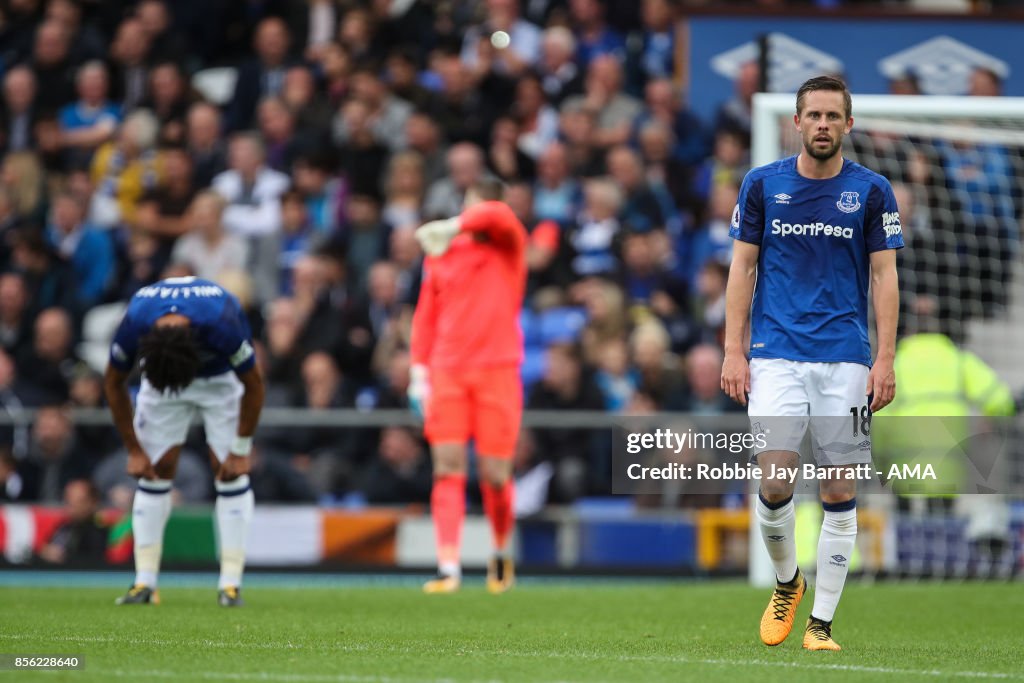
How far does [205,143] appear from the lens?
18531 millimetres

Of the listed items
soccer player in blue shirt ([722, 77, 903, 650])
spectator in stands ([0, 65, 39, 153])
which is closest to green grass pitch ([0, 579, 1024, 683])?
soccer player in blue shirt ([722, 77, 903, 650])

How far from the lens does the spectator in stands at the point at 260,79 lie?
19.1 metres

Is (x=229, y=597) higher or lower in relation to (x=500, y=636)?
lower

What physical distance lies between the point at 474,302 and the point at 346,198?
631 cm

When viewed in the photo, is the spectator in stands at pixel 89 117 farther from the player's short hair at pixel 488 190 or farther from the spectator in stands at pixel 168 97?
the player's short hair at pixel 488 190

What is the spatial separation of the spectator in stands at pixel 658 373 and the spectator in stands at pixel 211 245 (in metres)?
4.33

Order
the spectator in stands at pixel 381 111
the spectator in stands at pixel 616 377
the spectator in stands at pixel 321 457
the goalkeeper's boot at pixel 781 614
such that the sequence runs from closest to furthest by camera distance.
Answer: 1. the goalkeeper's boot at pixel 781 614
2. the spectator in stands at pixel 321 457
3. the spectator in stands at pixel 616 377
4. the spectator in stands at pixel 381 111

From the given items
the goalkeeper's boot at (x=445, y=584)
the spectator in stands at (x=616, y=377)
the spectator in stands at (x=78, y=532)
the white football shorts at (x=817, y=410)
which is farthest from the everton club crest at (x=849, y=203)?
the spectator in stands at (x=78, y=532)

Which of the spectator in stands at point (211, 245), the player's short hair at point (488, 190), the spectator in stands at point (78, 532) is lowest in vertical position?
the spectator in stands at point (78, 532)

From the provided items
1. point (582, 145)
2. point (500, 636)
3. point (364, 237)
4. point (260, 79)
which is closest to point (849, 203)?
point (500, 636)

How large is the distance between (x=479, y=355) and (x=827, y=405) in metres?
4.65

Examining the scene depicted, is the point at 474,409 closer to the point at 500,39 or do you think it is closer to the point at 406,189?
the point at 406,189

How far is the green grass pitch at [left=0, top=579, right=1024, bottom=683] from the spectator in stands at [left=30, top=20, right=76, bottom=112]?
9269mm

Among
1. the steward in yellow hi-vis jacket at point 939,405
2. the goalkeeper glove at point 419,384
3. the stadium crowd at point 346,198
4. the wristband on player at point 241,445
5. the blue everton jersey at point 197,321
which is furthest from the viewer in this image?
the stadium crowd at point 346,198
